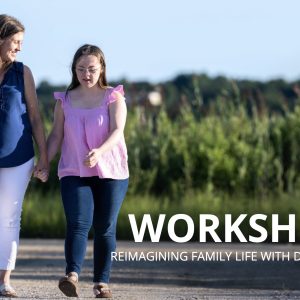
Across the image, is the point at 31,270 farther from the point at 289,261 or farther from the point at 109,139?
the point at 109,139

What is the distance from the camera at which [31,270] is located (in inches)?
508

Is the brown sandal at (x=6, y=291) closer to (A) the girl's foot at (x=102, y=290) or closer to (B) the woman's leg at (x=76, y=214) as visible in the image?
(B) the woman's leg at (x=76, y=214)

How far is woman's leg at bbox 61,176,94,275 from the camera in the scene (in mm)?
8969

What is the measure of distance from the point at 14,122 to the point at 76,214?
0.78m

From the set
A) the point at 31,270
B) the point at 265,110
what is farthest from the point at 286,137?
the point at 31,270

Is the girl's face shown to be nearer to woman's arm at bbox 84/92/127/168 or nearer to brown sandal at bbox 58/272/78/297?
woman's arm at bbox 84/92/127/168

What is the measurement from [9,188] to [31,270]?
158 inches

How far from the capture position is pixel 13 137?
9078 millimetres

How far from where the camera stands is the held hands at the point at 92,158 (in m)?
8.79

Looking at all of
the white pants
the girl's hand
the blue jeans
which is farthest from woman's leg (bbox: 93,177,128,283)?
the white pants

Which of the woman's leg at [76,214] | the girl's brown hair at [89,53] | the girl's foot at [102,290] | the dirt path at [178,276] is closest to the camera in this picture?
the woman's leg at [76,214]

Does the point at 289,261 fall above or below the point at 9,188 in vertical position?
below

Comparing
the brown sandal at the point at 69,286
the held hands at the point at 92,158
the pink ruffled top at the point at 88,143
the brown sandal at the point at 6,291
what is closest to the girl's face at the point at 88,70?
the pink ruffled top at the point at 88,143

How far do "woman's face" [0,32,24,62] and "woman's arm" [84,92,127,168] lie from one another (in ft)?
2.49
